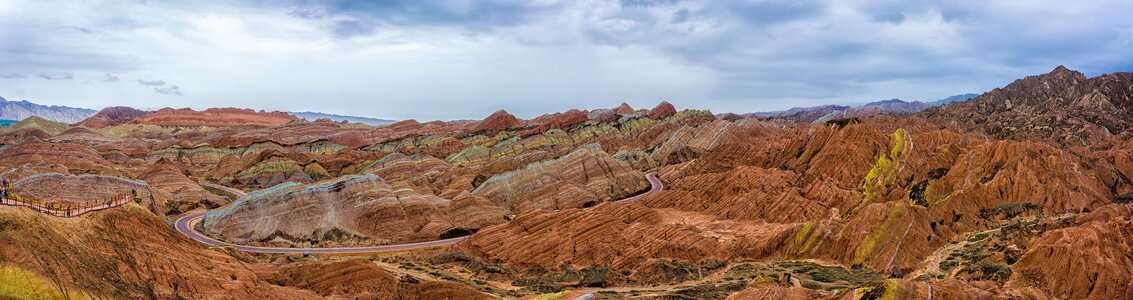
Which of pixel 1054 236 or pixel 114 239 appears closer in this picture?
pixel 114 239

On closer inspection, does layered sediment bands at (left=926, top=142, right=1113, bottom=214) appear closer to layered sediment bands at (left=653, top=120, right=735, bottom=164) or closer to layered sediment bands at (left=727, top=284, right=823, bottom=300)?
layered sediment bands at (left=727, top=284, right=823, bottom=300)

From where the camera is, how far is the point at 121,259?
37750 mm

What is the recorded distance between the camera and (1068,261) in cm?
4181

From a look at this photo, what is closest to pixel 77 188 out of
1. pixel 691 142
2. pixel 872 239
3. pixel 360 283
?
pixel 360 283

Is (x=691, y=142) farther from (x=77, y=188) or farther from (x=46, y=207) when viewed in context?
(x=46, y=207)

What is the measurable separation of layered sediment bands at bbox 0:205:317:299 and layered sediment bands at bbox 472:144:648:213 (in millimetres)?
44555

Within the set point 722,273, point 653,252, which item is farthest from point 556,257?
point 722,273

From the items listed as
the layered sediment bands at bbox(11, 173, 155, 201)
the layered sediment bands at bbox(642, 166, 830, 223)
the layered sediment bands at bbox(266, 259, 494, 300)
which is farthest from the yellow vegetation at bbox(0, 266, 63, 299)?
the layered sediment bands at bbox(11, 173, 155, 201)

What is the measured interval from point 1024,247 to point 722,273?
58.3 feet

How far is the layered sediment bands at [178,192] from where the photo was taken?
92.9 meters

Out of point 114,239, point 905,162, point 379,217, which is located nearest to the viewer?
point 114,239

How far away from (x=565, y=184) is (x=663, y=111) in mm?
86468

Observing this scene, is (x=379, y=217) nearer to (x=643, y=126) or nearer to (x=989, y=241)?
(x=989, y=241)

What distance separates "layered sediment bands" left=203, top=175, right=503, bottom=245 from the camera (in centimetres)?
7444
